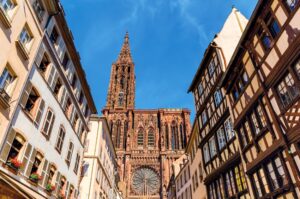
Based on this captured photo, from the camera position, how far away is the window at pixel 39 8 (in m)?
11.9

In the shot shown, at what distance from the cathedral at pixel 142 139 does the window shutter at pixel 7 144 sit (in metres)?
43.8

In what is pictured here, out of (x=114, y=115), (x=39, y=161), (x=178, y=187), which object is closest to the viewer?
(x=39, y=161)

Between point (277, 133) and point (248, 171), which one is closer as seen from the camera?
point (277, 133)

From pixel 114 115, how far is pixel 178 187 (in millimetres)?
36099

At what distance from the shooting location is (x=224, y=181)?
1420cm

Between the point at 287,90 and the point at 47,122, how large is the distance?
39.8 ft

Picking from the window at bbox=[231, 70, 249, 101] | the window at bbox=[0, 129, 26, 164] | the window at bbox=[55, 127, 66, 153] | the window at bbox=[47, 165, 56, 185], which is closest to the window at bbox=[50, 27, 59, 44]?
the window at bbox=[55, 127, 66, 153]

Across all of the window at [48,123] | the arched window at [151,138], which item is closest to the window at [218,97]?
the window at [48,123]

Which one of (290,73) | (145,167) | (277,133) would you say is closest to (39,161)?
(277,133)

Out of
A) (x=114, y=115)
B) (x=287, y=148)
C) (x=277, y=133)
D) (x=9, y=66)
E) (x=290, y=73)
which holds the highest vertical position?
(x=114, y=115)

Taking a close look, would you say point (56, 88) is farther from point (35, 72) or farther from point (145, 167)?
point (145, 167)

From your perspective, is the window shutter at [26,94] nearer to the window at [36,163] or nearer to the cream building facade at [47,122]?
the cream building facade at [47,122]

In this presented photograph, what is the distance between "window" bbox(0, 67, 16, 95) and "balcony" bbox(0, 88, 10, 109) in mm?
159

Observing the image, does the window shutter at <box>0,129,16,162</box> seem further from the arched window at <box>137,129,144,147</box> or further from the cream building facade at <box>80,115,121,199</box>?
the arched window at <box>137,129,144,147</box>
